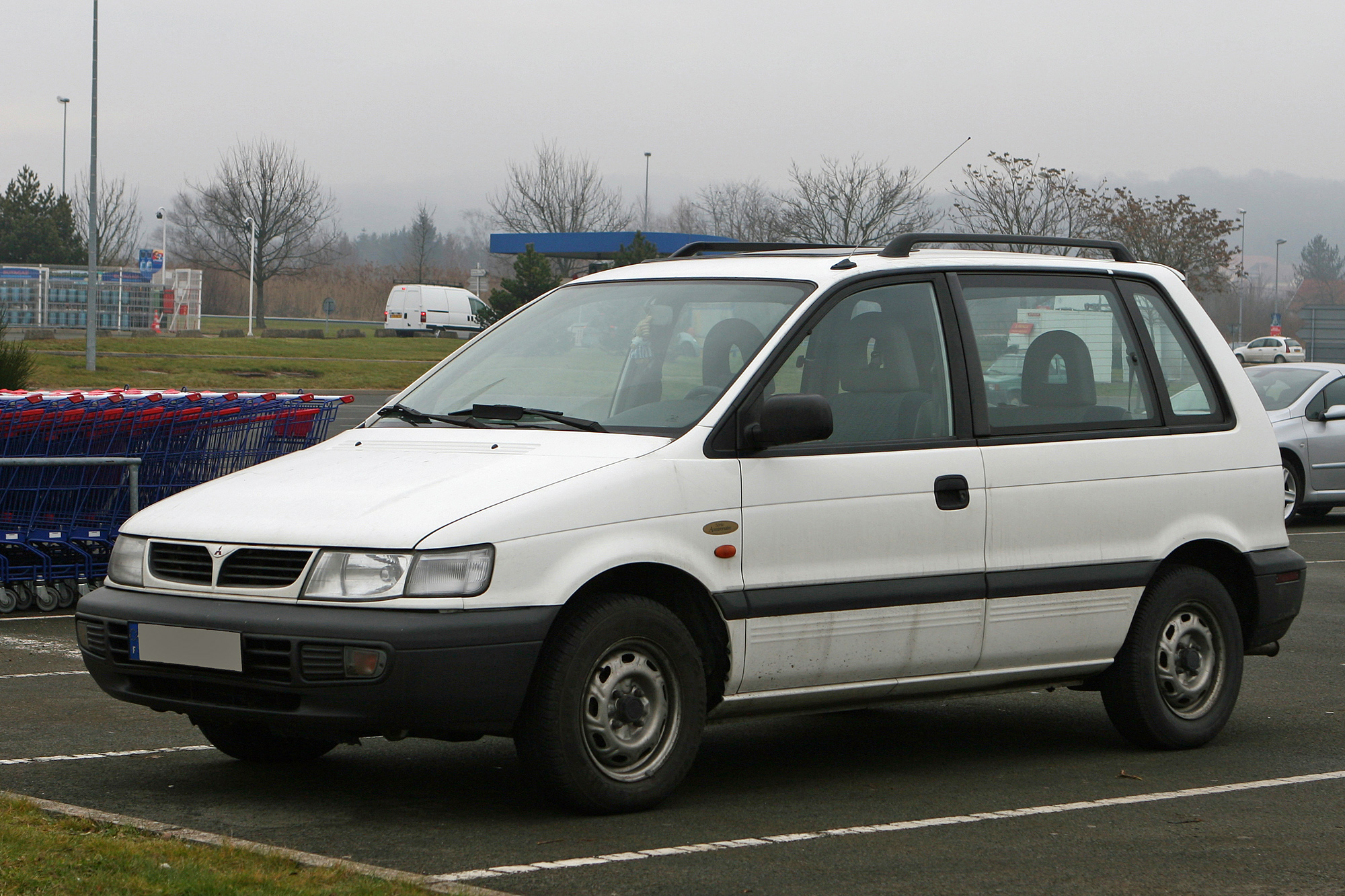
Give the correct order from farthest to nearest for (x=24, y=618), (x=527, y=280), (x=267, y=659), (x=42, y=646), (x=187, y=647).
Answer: (x=527, y=280) → (x=24, y=618) → (x=42, y=646) → (x=187, y=647) → (x=267, y=659)

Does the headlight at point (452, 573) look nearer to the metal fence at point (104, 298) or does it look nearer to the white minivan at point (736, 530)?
the white minivan at point (736, 530)

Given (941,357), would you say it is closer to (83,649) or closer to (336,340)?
(83,649)

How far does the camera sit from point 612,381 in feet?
19.1

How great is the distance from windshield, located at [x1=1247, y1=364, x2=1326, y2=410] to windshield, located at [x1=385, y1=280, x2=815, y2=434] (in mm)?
11800

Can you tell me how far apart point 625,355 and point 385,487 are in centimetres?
111

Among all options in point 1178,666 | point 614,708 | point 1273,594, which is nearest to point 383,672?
point 614,708

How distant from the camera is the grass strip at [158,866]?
4.24 metres

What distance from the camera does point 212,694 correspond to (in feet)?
17.0

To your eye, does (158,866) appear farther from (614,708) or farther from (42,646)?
(42,646)

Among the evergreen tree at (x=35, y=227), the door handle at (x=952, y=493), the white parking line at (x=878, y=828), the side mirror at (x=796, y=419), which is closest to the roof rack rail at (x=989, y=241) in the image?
the door handle at (x=952, y=493)

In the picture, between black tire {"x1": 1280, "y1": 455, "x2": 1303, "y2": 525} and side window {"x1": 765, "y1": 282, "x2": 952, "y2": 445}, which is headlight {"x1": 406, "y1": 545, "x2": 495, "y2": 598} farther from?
black tire {"x1": 1280, "y1": 455, "x2": 1303, "y2": 525}

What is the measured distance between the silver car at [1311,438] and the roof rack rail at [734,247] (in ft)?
34.6

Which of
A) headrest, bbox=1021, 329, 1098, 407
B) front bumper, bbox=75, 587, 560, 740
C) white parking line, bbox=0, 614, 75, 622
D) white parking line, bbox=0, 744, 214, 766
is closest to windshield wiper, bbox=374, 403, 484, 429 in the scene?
front bumper, bbox=75, 587, 560, 740

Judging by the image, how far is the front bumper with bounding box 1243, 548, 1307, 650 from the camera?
22.9 ft
